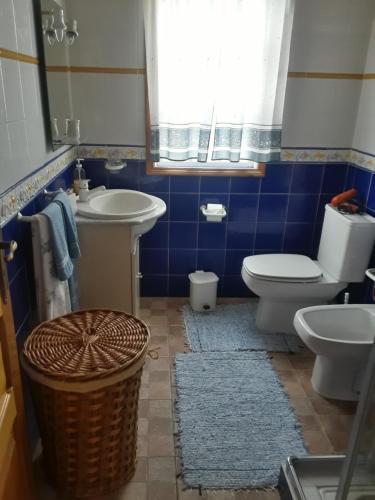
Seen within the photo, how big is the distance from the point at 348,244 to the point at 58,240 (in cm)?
163

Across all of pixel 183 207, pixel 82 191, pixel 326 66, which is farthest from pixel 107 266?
pixel 326 66

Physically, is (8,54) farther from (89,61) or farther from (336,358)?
(336,358)

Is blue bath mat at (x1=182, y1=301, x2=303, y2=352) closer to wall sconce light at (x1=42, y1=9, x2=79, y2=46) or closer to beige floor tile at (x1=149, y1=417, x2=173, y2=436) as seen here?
beige floor tile at (x1=149, y1=417, x2=173, y2=436)

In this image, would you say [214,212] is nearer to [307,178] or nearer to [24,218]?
[307,178]

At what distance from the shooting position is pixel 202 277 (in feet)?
9.50

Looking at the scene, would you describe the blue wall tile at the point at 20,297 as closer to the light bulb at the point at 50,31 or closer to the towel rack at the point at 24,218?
the towel rack at the point at 24,218

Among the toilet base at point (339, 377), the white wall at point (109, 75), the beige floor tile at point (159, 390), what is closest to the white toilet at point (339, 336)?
the toilet base at point (339, 377)

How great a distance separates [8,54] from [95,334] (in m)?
1.07

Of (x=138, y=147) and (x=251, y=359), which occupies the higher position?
(x=138, y=147)

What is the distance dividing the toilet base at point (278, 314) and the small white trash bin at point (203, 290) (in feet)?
1.22

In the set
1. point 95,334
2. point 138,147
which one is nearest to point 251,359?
point 95,334

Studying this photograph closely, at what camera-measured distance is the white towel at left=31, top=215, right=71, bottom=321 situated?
62.8 inches

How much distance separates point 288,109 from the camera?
2.65m

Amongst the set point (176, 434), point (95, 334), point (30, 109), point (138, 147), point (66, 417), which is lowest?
point (176, 434)
